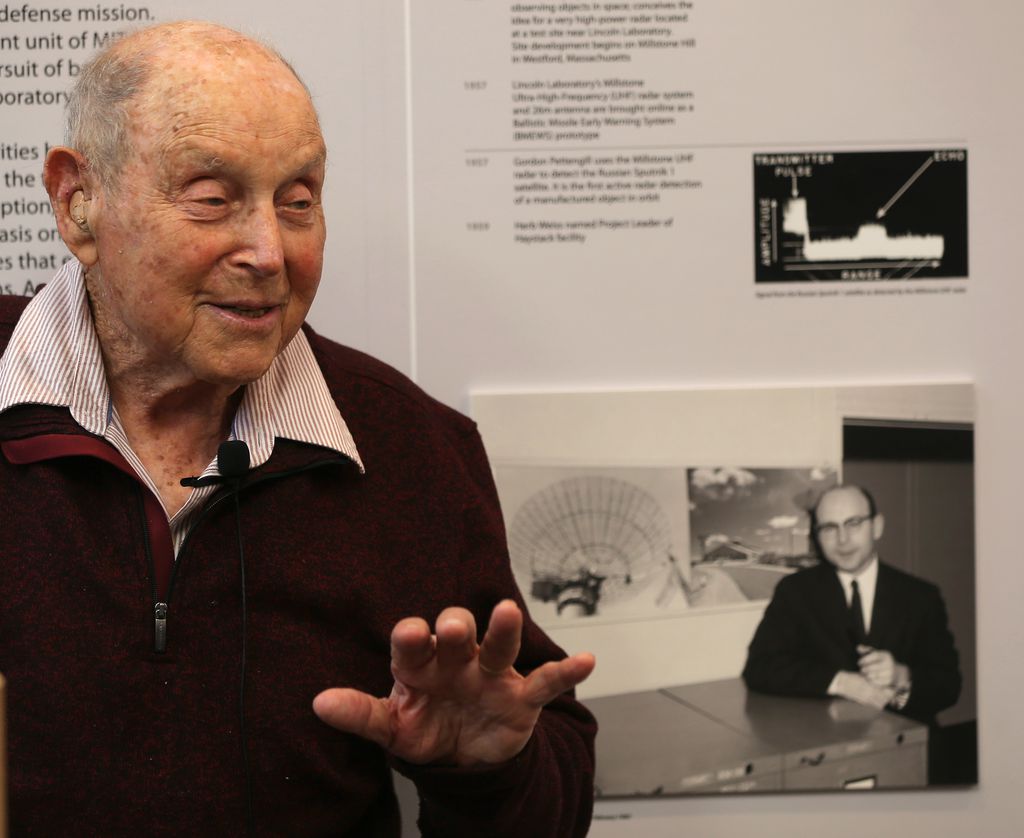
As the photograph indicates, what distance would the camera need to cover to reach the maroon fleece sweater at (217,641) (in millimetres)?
1133

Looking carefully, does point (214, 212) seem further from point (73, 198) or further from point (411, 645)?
point (411, 645)

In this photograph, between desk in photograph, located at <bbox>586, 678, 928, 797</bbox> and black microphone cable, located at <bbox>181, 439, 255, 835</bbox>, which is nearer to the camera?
black microphone cable, located at <bbox>181, 439, 255, 835</bbox>

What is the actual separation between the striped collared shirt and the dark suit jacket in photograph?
692 millimetres

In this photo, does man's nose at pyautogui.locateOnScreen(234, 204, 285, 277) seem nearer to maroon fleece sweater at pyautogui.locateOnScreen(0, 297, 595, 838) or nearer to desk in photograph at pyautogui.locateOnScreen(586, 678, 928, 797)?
maroon fleece sweater at pyautogui.locateOnScreen(0, 297, 595, 838)

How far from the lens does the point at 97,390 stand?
3.92 ft

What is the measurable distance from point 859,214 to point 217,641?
1.02 m

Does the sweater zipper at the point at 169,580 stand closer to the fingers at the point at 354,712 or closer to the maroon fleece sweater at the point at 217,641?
the maroon fleece sweater at the point at 217,641

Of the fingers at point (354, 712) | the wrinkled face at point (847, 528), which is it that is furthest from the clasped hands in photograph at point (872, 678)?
the fingers at point (354, 712)

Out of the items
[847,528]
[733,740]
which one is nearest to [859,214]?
[847,528]

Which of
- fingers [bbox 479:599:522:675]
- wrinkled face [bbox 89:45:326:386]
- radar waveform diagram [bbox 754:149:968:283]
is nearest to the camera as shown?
fingers [bbox 479:599:522:675]

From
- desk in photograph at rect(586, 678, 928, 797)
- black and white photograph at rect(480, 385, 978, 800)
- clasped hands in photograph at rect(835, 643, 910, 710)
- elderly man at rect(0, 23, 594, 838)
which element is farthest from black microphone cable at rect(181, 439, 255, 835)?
clasped hands in photograph at rect(835, 643, 910, 710)

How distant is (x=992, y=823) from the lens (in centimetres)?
164

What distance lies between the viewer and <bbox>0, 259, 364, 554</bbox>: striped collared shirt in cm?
117

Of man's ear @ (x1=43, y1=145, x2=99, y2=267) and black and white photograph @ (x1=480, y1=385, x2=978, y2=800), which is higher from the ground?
man's ear @ (x1=43, y1=145, x2=99, y2=267)
